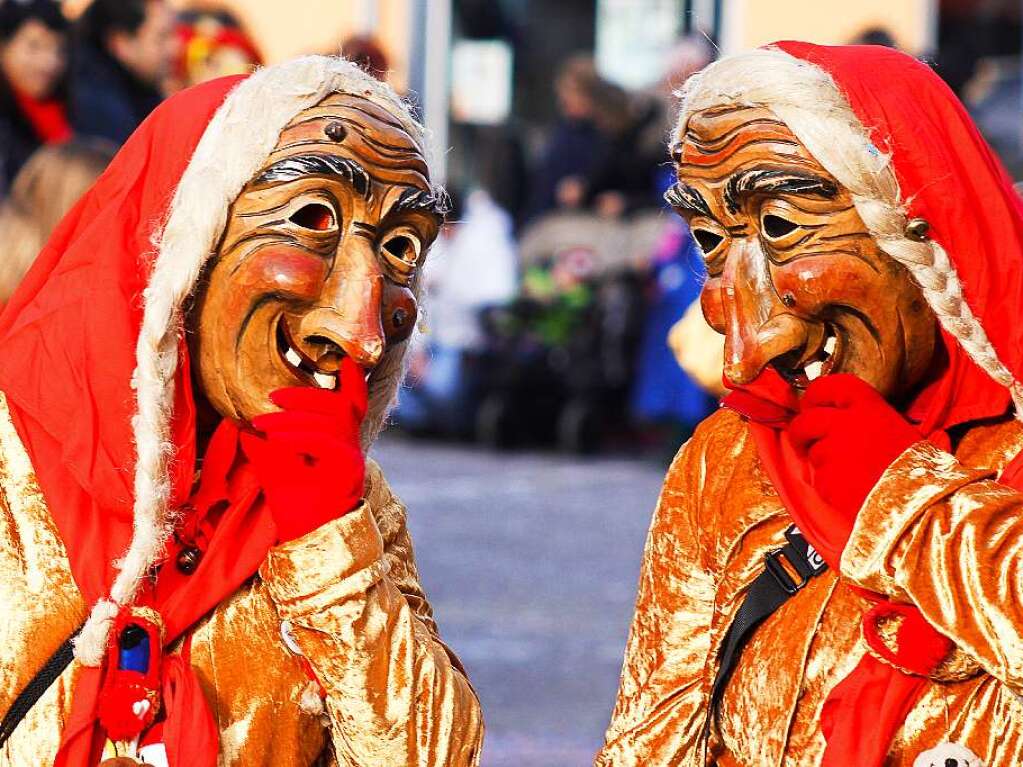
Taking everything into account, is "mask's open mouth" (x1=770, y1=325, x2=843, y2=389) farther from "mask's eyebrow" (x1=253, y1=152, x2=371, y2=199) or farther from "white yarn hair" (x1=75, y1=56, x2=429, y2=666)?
"white yarn hair" (x1=75, y1=56, x2=429, y2=666)

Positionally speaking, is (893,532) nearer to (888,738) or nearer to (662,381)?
(888,738)

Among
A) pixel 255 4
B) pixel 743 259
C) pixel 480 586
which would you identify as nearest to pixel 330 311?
pixel 743 259

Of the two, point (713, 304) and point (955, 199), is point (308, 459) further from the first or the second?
point (955, 199)

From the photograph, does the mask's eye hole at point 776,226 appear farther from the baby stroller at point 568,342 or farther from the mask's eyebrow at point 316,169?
the baby stroller at point 568,342

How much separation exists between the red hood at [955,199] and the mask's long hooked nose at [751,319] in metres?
0.24

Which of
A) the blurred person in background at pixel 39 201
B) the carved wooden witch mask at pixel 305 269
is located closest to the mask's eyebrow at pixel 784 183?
the carved wooden witch mask at pixel 305 269

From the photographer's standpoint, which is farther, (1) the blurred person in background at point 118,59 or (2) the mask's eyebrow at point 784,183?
(1) the blurred person in background at point 118,59

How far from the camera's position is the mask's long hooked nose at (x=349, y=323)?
300 centimetres

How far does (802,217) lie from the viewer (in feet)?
9.78

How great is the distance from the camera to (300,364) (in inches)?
121

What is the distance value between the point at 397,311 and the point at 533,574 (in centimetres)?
535

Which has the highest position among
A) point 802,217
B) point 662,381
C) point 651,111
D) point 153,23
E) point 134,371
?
point 802,217

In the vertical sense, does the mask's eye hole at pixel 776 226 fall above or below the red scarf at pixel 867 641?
above

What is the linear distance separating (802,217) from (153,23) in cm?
580
